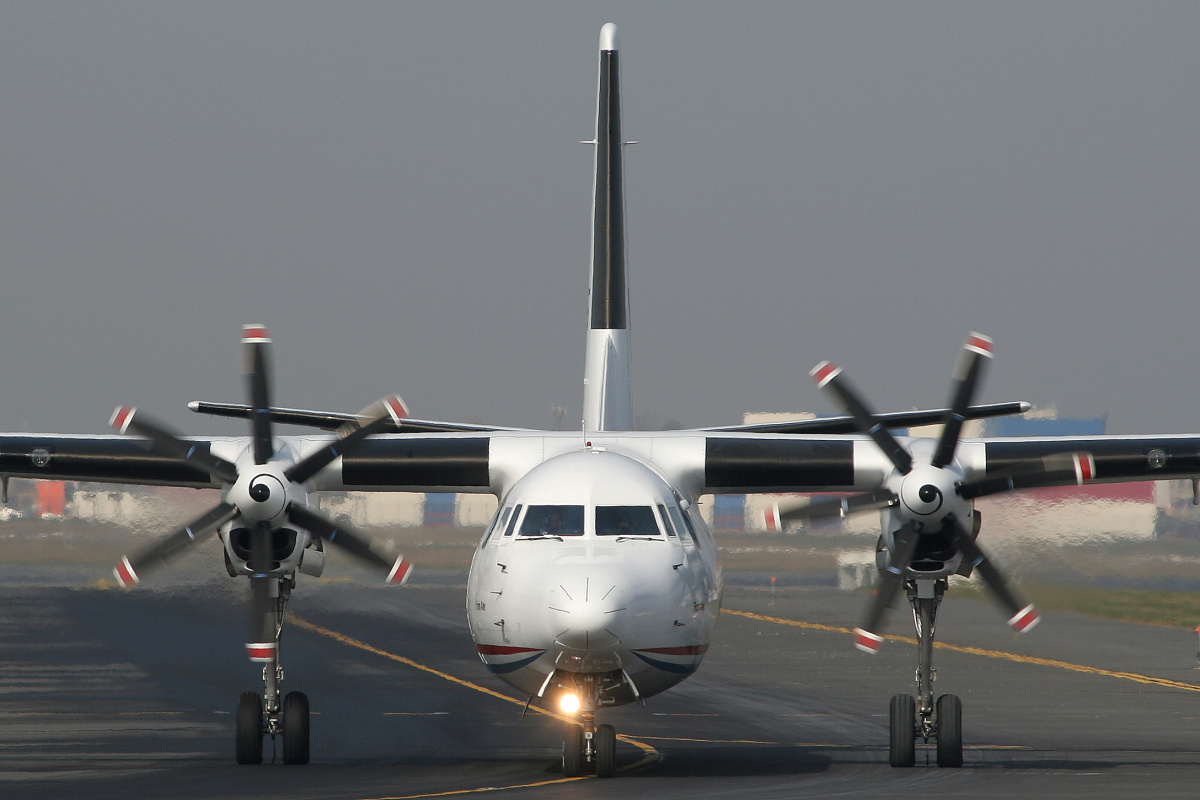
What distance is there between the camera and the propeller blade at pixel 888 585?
19609 millimetres

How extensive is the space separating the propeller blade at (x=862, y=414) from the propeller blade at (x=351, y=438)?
4913 millimetres

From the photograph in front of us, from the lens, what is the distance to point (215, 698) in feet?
93.6

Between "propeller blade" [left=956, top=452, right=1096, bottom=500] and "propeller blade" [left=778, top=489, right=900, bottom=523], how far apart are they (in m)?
0.85

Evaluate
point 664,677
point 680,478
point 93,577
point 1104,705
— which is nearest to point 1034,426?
point 1104,705

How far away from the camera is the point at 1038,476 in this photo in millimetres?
20047

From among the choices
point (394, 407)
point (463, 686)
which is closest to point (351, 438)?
point (394, 407)

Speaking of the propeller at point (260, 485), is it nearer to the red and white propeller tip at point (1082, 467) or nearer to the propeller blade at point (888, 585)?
the propeller blade at point (888, 585)

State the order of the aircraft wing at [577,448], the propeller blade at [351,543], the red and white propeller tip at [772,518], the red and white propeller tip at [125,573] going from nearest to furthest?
the red and white propeller tip at [772,518]
the propeller blade at [351,543]
the red and white propeller tip at [125,573]
the aircraft wing at [577,448]

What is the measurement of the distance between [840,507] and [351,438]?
226 inches

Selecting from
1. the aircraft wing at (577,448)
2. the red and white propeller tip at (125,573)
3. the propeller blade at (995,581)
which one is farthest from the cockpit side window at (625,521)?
the red and white propeller tip at (125,573)

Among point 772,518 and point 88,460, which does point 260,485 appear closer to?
point 88,460

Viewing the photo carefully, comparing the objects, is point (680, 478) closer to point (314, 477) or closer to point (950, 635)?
point (314, 477)

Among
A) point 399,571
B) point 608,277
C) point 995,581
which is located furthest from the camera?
point 608,277

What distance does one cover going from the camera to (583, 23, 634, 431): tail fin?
25828mm
